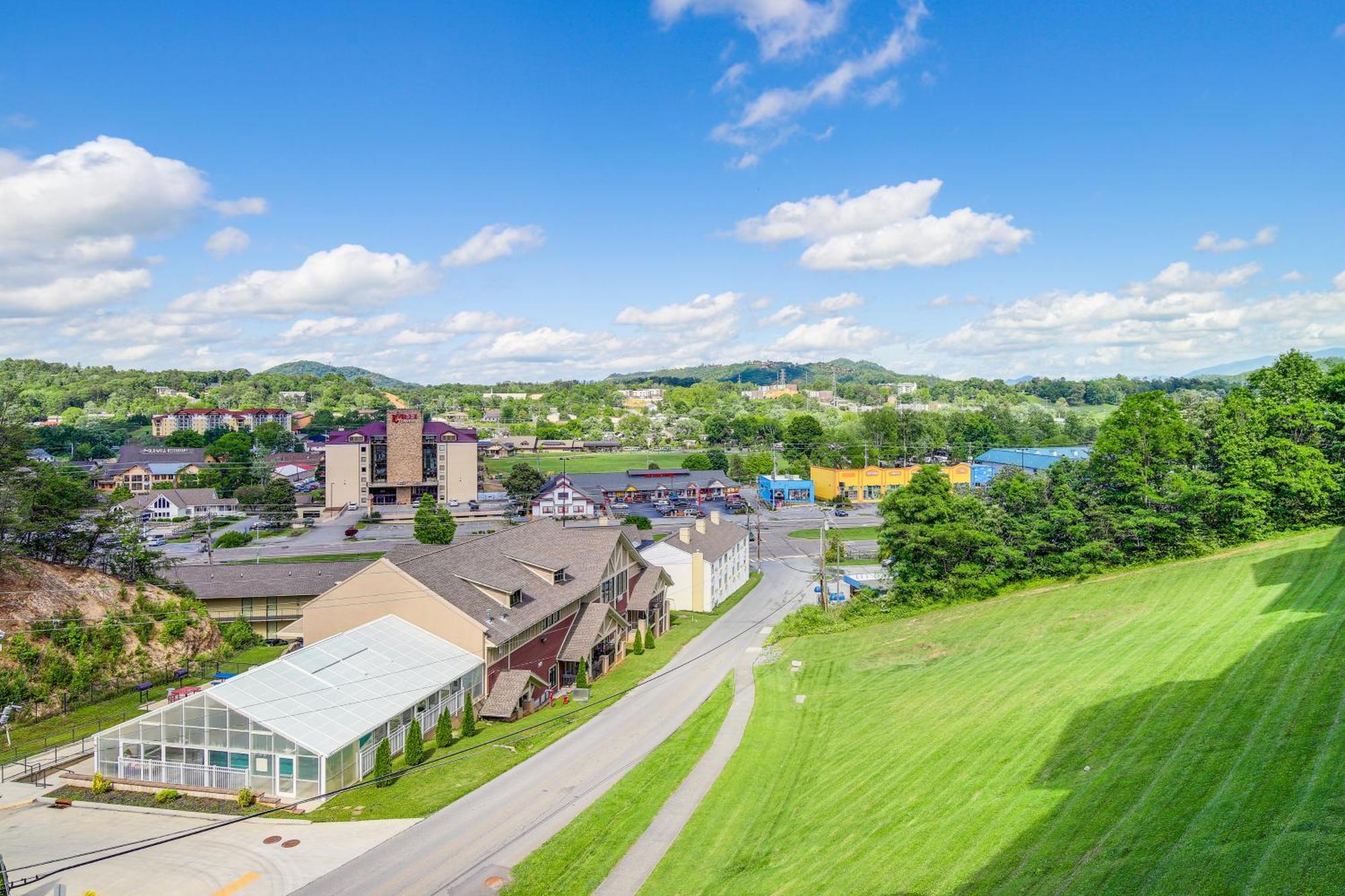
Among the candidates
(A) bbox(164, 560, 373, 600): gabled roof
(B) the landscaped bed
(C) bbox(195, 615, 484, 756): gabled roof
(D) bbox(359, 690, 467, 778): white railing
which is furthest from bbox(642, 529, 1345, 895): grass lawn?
(A) bbox(164, 560, 373, 600): gabled roof

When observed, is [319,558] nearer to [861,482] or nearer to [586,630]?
[586,630]

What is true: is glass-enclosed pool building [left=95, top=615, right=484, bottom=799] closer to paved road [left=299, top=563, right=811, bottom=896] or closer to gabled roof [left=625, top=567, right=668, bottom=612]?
paved road [left=299, top=563, right=811, bottom=896]

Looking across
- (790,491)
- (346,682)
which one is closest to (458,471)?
(790,491)

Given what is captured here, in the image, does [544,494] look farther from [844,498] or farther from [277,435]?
[277,435]

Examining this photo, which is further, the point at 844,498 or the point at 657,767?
the point at 844,498

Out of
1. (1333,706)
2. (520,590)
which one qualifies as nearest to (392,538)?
(520,590)

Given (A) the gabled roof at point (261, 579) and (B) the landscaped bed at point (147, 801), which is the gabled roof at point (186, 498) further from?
(B) the landscaped bed at point (147, 801)

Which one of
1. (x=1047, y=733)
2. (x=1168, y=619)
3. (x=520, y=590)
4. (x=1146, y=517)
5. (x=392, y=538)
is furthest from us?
(x=392, y=538)
